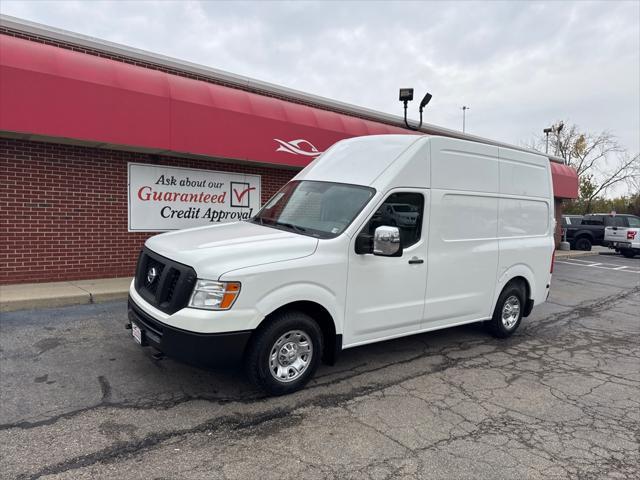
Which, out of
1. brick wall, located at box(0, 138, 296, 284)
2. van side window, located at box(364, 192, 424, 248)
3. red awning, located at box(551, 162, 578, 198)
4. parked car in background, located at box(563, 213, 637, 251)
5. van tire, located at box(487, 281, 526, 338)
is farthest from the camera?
parked car in background, located at box(563, 213, 637, 251)

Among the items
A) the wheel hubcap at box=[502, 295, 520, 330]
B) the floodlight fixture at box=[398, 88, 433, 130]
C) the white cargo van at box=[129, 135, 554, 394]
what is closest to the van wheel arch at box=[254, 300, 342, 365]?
the white cargo van at box=[129, 135, 554, 394]

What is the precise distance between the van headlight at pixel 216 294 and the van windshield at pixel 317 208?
1030 millimetres

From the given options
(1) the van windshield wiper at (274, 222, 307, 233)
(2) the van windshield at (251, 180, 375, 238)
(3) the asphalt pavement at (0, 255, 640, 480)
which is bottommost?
(3) the asphalt pavement at (0, 255, 640, 480)

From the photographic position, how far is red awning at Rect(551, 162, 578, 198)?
1842cm

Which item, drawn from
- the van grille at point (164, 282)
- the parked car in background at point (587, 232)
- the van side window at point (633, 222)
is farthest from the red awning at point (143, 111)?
the van side window at point (633, 222)

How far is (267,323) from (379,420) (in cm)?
120

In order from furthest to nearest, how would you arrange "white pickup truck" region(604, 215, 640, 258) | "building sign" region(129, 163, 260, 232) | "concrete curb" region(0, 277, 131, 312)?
"white pickup truck" region(604, 215, 640, 258) → "building sign" region(129, 163, 260, 232) → "concrete curb" region(0, 277, 131, 312)

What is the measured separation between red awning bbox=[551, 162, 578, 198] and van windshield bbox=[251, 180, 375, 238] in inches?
634

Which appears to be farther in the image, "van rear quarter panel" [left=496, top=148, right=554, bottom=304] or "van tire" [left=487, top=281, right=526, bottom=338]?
"van tire" [left=487, top=281, right=526, bottom=338]

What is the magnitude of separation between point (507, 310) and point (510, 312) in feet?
0.30

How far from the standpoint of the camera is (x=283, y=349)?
3.99 metres

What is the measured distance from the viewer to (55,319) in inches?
240

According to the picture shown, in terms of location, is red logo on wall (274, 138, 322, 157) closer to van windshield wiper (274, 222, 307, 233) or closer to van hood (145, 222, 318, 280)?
van windshield wiper (274, 222, 307, 233)

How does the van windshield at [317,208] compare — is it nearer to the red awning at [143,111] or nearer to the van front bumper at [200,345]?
the van front bumper at [200,345]
